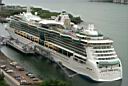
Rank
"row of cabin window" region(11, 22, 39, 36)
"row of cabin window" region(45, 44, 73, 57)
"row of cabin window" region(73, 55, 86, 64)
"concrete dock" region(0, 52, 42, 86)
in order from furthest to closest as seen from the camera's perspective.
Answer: "row of cabin window" region(11, 22, 39, 36)
"row of cabin window" region(45, 44, 73, 57)
"row of cabin window" region(73, 55, 86, 64)
"concrete dock" region(0, 52, 42, 86)

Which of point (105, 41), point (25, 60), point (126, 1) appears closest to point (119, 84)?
point (105, 41)

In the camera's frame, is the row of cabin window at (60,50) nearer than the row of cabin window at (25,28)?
Yes

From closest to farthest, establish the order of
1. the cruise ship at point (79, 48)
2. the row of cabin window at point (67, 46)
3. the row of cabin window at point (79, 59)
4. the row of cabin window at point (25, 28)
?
the cruise ship at point (79, 48)
the row of cabin window at point (79, 59)
the row of cabin window at point (67, 46)
the row of cabin window at point (25, 28)

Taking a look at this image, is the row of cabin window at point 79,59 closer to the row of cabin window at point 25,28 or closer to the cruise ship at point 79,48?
the cruise ship at point 79,48

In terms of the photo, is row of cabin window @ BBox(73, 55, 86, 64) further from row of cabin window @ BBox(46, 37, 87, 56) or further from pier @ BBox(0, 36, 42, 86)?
pier @ BBox(0, 36, 42, 86)

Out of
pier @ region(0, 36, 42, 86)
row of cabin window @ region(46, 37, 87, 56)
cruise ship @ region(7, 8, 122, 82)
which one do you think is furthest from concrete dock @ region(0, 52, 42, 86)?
row of cabin window @ region(46, 37, 87, 56)

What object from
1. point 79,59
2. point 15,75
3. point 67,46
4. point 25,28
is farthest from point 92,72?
point 25,28

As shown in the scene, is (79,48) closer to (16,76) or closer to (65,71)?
(65,71)

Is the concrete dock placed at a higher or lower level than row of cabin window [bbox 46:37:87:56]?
lower

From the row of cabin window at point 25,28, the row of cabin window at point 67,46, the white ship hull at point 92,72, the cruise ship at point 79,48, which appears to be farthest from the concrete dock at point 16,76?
the row of cabin window at point 25,28
